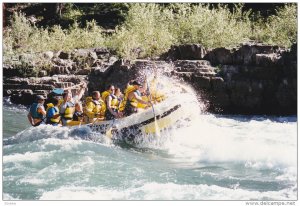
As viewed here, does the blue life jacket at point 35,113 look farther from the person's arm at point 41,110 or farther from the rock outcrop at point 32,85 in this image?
the rock outcrop at point 32,85

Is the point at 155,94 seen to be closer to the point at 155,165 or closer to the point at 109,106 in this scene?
the point at 109,106

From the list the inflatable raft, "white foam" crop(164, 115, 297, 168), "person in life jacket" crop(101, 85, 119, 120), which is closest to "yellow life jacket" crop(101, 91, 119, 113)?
"person in life jacket" crop(101, 85, 119, 120)

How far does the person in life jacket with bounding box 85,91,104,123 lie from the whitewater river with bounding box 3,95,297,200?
398mm

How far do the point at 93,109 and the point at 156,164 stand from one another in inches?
81.0

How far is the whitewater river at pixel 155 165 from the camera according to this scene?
5793 mm

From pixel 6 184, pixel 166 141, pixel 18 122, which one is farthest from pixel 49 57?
pixel 6 184

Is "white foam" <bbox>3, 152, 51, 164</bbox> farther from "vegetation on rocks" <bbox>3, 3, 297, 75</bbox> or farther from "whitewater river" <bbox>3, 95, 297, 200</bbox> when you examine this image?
"vegetation on rocks" <bbox>3, 3, 297, 75</bbox>

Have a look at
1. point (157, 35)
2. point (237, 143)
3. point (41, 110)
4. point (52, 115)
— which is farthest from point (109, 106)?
point (157, 35)

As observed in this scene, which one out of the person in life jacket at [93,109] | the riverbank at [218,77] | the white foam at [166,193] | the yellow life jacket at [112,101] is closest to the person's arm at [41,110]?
the person in life jacket at [93,109]

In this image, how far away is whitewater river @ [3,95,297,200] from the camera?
5.79m

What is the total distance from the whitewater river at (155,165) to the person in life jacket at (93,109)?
398 millimetres

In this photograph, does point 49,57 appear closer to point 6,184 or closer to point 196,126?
point 196,126

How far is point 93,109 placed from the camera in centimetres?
870

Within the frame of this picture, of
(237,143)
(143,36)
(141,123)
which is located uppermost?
(143,36)
